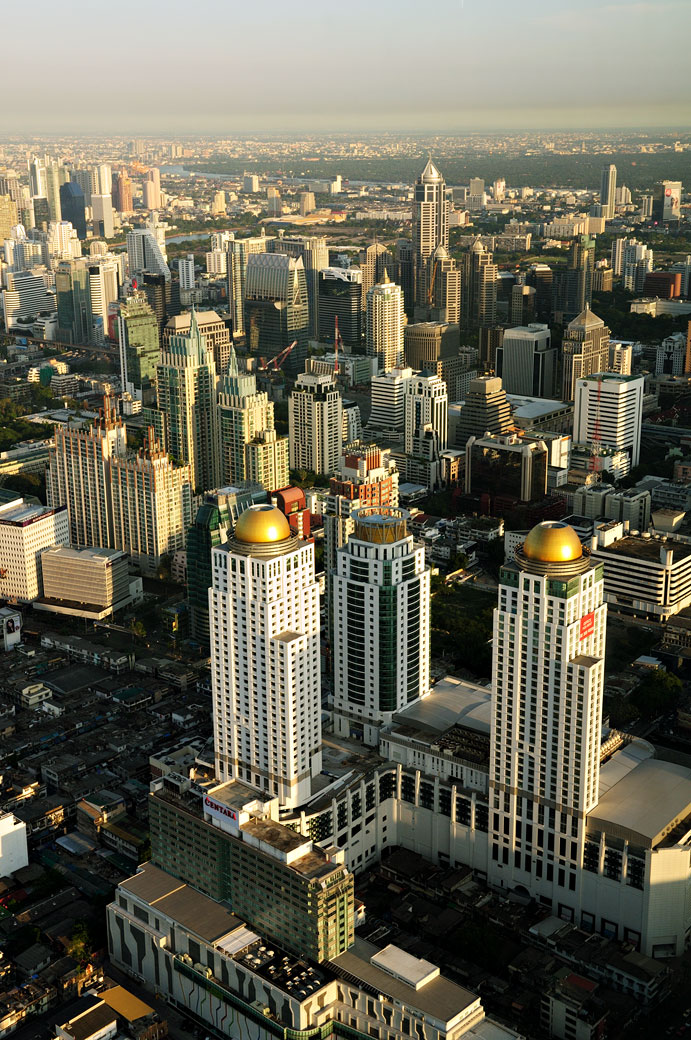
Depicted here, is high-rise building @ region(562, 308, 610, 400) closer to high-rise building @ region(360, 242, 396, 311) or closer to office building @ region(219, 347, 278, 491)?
office building @ region(219, 347, 278, 491)

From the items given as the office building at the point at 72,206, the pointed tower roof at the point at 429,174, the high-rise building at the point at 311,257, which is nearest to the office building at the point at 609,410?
the high-rise building at the point at 311,257

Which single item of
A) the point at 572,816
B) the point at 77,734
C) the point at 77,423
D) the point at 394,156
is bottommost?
the point at 77,734

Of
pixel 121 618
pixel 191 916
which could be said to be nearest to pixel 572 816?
pixel 191 916

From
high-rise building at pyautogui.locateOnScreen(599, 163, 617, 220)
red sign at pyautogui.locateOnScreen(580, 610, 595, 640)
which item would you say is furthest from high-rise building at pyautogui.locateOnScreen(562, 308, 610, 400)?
high-rise building at pyautogui.locateOnScreen(599, 163, 617, 220)

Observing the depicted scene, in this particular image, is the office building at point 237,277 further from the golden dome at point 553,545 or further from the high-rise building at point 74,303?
the golden dome at point 553,545

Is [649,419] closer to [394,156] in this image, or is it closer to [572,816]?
[572,816]
